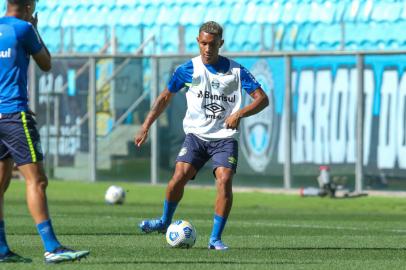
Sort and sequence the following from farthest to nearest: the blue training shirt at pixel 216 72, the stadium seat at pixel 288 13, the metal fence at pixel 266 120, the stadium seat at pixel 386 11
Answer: the stadium seat at pixel 288 13, the stadium seat at pixel 386 11, the metal fence at pixel 266 120, the blue training shirt at pixel 216 72

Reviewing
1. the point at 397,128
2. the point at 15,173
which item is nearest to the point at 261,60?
the point at 397,128

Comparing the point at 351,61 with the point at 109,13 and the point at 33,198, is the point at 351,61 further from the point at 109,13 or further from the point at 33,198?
the point at 33,198

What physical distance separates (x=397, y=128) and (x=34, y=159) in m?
A: 12.0

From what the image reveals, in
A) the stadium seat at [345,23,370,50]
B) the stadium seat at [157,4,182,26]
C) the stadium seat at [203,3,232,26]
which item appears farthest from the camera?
the stadium seat at [157,4,182,26]

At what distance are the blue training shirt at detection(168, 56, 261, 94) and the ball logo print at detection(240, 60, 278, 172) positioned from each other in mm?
9848

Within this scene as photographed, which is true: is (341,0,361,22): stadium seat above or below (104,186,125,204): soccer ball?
above

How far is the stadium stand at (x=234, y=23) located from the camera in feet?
72.7

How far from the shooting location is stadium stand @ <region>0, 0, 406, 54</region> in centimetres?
2216

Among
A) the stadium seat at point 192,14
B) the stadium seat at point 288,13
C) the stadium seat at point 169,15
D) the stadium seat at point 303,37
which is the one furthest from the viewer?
the stadium seat at point 169,15

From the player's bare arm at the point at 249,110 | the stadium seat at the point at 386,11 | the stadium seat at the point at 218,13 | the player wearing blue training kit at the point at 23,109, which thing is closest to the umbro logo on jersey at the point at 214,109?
the player's bare arm at the point at 249,110

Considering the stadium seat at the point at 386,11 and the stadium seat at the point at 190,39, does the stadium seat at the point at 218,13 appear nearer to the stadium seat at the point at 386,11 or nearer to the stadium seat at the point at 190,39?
the stadium seat at the point at 190,39

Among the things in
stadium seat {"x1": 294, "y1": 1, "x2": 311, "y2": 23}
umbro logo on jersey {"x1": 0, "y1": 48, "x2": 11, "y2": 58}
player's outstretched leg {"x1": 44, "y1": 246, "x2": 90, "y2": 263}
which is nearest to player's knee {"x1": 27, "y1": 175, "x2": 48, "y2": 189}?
player's outstretched leg {"x1": 44, "y1": 246, "x2": 90, "y2": 263}

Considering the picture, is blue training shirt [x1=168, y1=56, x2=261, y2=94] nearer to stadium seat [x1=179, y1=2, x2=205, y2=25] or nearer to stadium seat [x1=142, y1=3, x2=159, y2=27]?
stadium seat [x1=179, y1=2, x2=205, y2=25]

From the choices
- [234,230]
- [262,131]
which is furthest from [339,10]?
[234,230]
